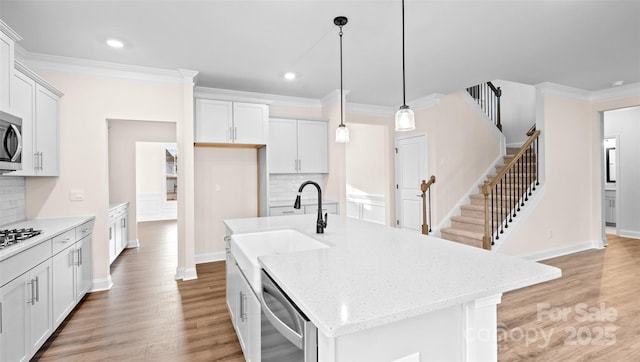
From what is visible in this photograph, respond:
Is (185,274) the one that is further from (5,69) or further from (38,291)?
(5,69)

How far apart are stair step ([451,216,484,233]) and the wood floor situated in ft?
3.84

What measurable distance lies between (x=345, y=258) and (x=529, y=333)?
203 cm

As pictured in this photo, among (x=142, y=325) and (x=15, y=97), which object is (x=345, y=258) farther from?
(x=15, y=97)

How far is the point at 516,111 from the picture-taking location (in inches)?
260

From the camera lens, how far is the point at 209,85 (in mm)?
4586

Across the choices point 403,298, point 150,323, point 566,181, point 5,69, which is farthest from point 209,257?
point 566,181

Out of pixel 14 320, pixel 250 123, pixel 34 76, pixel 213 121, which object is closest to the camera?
pixel 14 320

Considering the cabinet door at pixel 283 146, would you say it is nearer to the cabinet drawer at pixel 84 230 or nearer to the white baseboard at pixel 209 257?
the white baseboard at pixel 209 257

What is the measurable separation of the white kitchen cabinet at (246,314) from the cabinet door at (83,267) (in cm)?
183

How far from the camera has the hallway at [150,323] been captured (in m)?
2.35

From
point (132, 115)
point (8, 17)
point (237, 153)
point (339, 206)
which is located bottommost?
point (339, 206)

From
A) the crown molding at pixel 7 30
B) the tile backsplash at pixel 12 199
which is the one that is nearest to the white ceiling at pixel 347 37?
the crown molding at pixel 7 30

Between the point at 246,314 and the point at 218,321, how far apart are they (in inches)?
41.2

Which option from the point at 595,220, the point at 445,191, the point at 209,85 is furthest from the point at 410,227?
the point at 209,85
